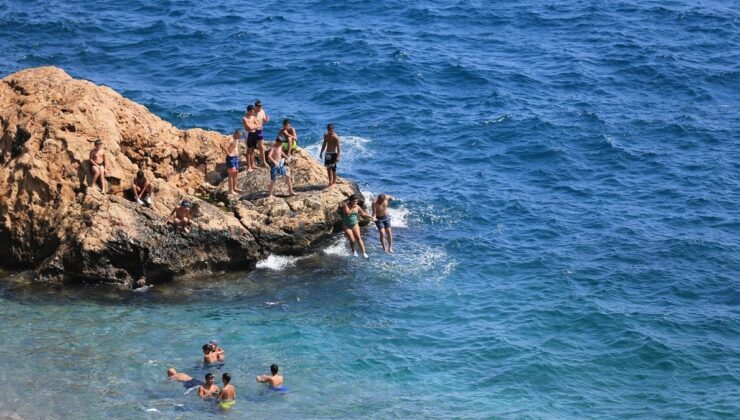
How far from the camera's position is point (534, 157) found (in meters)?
41.3

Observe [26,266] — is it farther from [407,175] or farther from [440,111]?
[440,111]

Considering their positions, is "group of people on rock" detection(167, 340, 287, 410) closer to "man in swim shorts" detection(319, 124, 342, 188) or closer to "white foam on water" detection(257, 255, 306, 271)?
"white foam on water" detection(257, 255, 306, 271)

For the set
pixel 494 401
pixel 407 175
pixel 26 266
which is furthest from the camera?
pixel 407 175

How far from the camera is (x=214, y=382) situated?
2484cm

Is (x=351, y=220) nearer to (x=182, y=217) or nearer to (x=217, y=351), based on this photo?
(x=182, y=217)

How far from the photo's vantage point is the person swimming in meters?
24.7

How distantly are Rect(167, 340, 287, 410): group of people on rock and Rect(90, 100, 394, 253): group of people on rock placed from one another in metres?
5.51

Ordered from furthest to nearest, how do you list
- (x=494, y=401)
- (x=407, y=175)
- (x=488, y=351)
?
(x=407, y=175), (x=488, y=351), (x=494, y=401)

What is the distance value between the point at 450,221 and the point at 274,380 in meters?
12.7

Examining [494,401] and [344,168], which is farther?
[344,168]

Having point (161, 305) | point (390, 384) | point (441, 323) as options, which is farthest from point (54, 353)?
point (441, 323)

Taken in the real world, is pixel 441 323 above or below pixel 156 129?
below

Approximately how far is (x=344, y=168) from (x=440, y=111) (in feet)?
28.2

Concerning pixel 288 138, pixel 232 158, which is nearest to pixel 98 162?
pixel 232 158
